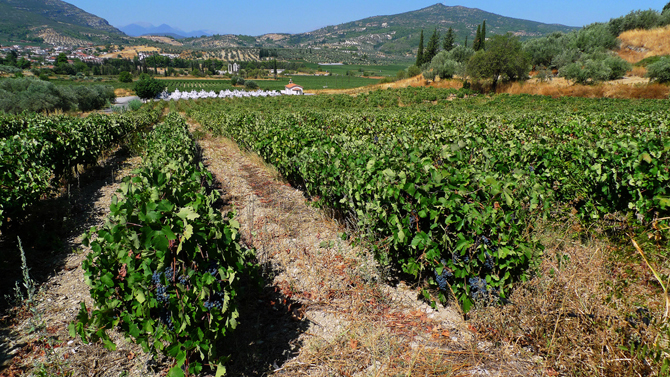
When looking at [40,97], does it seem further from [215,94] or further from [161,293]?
[161,293]

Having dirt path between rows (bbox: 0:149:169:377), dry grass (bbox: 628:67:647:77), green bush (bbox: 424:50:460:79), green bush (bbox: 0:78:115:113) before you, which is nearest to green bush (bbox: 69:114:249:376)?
dirt path between rows (bbox: 0:149:169:377)

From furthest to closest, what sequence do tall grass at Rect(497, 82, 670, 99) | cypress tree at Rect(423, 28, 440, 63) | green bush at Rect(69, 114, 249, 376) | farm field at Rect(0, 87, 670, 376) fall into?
cypress tree at Rect(423, 28, 440, 63), tall grass at Rect(497, 82, 670, 99), farm field at Rect(0, 87, 670, 376), green bush at Rect(69, 114, 249, 376)

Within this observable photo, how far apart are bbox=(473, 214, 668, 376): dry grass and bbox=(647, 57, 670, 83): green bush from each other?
131 ft

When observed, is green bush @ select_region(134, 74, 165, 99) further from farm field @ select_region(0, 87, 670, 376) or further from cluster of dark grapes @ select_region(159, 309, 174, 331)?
cluster of dark grapes @ select_region(159, 309, 174, 331)

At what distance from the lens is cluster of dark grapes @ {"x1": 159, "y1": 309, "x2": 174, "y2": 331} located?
263 cm

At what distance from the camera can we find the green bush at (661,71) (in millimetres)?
30641

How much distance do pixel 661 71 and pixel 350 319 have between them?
4314 centimetres

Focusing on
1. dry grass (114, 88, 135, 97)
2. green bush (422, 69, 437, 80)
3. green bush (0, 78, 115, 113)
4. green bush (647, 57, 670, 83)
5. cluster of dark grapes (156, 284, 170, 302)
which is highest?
green bush (422, 69, 437, 80)

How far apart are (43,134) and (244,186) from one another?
4.57 meters

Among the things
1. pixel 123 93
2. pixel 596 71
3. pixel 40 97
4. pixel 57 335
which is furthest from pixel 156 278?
pixel 123 93

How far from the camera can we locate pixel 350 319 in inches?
137

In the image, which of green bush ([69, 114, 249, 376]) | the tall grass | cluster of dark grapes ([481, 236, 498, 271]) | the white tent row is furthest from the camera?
the white tent row

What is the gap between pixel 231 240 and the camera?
263 centimetres

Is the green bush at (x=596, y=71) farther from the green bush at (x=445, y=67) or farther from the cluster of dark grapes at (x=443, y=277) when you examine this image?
the cluster of dark grapes at (x=443, y=277)
